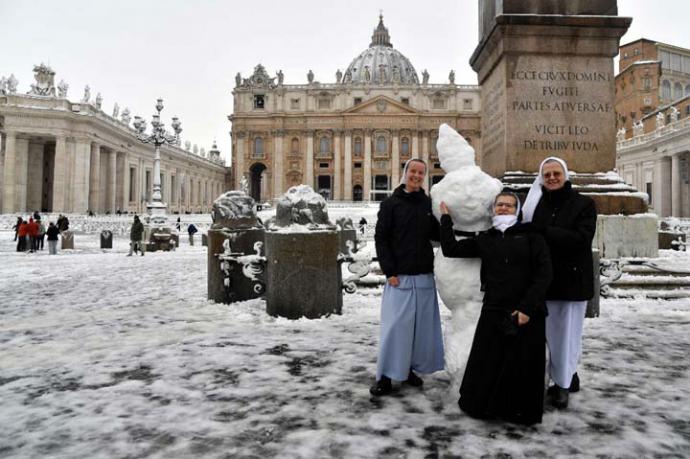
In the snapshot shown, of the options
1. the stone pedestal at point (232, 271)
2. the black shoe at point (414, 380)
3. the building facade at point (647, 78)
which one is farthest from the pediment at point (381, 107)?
the black shoe at point (414, 380)

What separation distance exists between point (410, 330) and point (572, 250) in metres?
1.32

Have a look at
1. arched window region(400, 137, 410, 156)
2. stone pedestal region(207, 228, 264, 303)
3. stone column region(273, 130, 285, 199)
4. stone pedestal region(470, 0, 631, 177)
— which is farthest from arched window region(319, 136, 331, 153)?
stone pedestal region(470, 0, 631, 177)

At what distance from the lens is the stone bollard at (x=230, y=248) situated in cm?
763

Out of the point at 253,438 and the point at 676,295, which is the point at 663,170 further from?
the point at 253,438

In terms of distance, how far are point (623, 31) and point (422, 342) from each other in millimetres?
6167

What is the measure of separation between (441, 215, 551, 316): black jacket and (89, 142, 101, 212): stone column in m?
52.1

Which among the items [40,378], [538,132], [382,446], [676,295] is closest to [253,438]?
[382,446]

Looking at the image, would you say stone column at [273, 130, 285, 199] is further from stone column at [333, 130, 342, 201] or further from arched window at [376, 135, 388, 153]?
arched window at [376, 135, 388, 153]

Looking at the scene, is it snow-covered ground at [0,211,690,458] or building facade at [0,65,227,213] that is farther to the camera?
building facade at [0,65,227,213]

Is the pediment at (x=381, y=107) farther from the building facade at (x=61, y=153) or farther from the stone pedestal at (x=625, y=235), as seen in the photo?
the stone pedestal at (x=625, y=235)

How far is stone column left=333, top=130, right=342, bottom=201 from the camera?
8320 centimetres

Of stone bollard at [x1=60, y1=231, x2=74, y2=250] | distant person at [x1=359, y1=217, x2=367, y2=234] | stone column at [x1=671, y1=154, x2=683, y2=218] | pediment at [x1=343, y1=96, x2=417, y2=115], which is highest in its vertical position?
pediment at [x1=343, y1=96, x2=417, y2=115]

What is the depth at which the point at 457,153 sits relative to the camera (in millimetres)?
3764

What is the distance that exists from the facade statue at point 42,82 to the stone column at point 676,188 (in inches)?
2321
